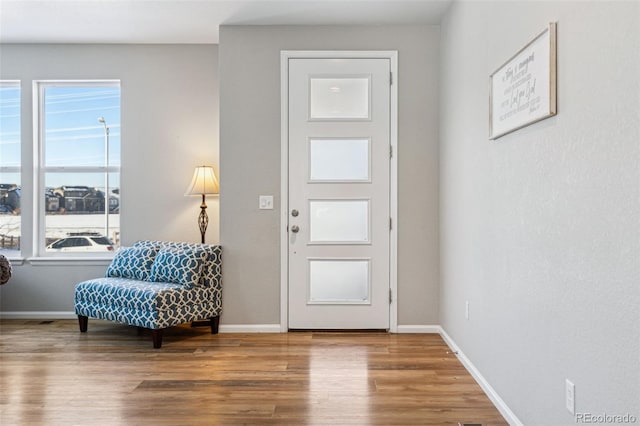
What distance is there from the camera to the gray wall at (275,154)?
153 inches

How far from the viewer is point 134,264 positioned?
3.92 metres

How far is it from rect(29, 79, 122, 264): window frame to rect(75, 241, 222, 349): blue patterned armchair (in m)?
0.70

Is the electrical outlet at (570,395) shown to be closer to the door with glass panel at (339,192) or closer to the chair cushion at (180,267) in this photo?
the door with glass panel at (339,192)

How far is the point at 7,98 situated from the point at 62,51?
0.73 m

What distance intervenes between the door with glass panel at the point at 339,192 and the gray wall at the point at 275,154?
0.46 feet

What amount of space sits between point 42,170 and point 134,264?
4.92 feet

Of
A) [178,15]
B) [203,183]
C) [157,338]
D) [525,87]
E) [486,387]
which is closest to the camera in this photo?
[525,87]

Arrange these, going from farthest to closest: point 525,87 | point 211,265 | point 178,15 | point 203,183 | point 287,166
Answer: point 203,183 < point 287,166 < point 211,265 < point 178,15 < point 525,87

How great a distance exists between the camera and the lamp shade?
4.11 m

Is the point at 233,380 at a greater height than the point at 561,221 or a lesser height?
lesser

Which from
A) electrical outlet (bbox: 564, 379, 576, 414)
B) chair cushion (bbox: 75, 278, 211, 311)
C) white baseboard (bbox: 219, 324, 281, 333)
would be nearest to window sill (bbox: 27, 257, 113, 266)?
chair cushion (bbox: 75, 278, 211, 311)

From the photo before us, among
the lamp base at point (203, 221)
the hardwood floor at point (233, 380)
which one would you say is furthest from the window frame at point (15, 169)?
the lamp base at point (203, 221)

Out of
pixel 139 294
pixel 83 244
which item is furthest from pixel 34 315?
pixel 139 294

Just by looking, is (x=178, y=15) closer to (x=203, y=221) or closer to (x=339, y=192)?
(x=203, y=221)
